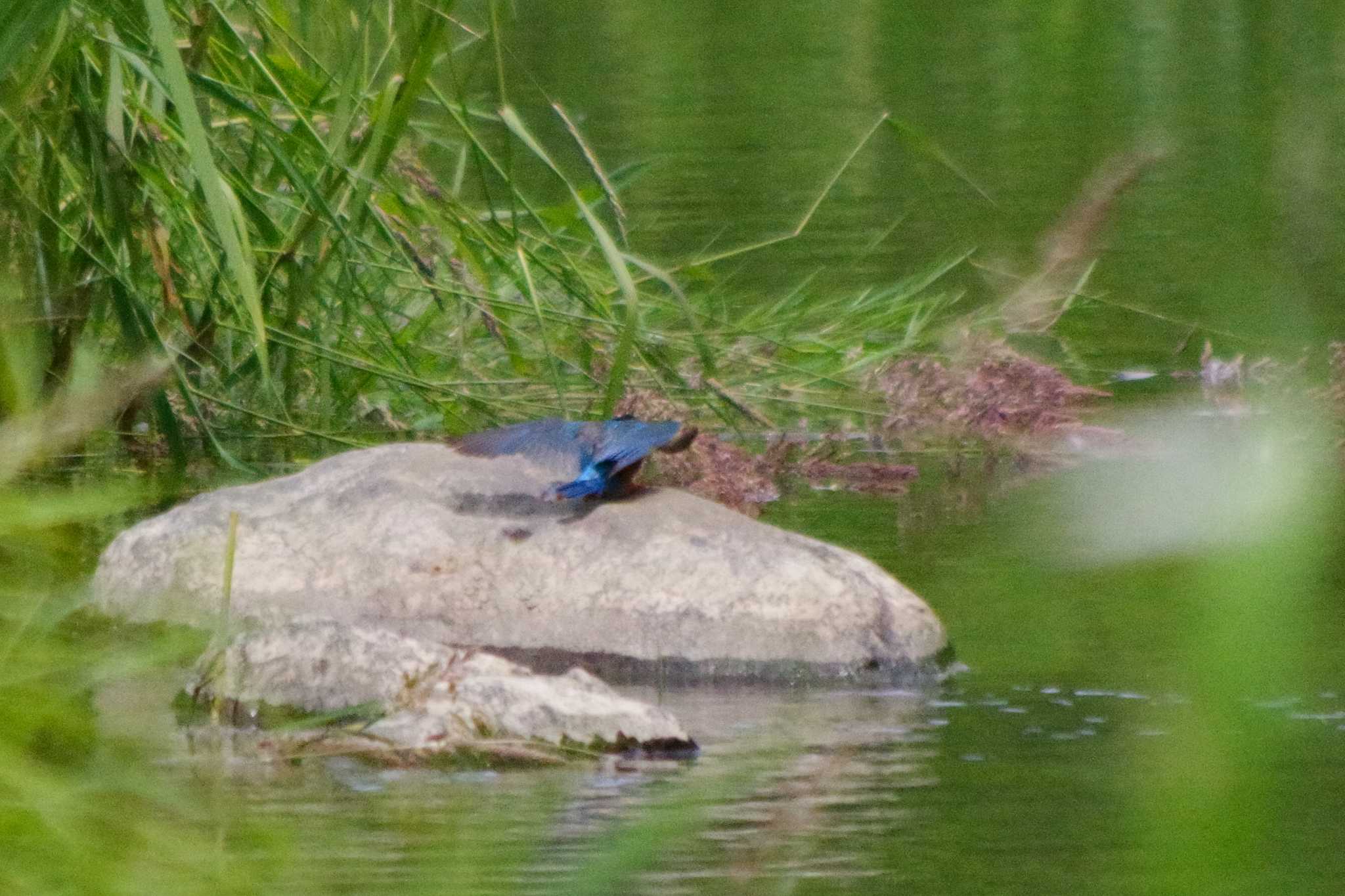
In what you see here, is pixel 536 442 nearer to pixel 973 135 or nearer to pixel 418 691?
pixel 418 691

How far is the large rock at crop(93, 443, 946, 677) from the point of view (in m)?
4.16

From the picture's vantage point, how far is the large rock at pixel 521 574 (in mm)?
4156

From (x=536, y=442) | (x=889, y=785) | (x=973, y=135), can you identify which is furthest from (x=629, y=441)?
(x=973, y=135)

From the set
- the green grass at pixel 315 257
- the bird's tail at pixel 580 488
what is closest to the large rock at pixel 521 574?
the bird's tail at pixel 580 488

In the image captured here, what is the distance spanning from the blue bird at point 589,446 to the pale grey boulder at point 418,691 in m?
0.62

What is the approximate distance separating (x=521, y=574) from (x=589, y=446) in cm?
29

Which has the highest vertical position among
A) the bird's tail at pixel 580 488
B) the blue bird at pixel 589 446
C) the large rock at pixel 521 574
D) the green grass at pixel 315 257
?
the green grass at pixel 315 257

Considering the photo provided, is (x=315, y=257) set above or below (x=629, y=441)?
above

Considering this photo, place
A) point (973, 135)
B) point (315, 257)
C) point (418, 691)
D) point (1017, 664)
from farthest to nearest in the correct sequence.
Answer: point (973, 135) < point (315, 257) < point (1017, 664) < point (418, 691)

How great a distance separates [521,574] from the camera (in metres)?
4.34

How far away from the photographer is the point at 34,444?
4.69 ft

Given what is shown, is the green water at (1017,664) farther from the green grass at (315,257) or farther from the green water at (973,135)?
the green grass at (315,257)

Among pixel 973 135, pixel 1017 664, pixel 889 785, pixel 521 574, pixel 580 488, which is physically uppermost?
pixel 973 135

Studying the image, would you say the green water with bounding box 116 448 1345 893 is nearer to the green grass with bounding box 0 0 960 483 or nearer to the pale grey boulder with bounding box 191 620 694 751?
the pale grey boulder with bounding box 191 620 694 751
